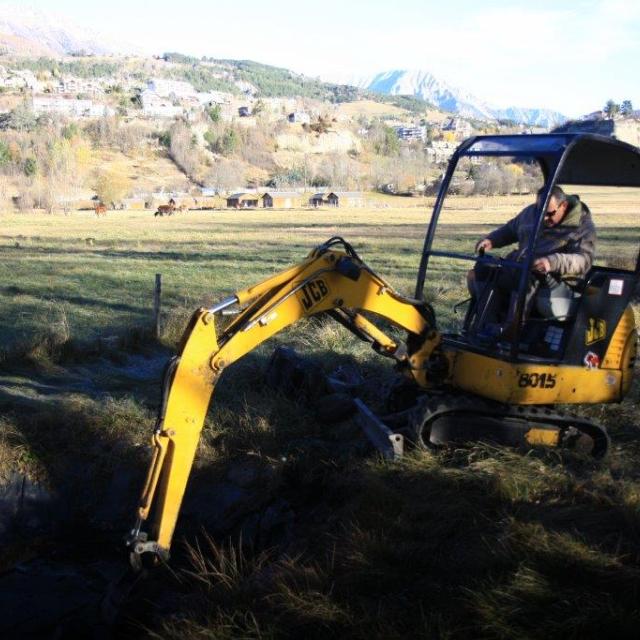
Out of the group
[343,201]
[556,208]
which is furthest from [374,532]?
[343,201]

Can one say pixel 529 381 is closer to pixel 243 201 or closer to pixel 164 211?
pixel 164 211

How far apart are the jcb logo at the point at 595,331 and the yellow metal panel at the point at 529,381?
27 centimetres

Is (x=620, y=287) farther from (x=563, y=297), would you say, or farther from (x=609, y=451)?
(x=609, y=451)

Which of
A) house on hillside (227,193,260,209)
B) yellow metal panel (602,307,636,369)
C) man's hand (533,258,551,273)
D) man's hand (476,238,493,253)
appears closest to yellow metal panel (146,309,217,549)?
man's hand (533,258,551,273)

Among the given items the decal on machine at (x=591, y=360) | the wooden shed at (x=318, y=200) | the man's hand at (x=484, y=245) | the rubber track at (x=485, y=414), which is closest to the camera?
the rubber track at (x=485, y=414)

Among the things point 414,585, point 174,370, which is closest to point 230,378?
point 174,370

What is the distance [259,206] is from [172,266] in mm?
88709

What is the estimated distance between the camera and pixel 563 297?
→ 24.0 feet

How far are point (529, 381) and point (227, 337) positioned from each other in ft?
8.75

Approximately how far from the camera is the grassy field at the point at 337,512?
509 centimetres

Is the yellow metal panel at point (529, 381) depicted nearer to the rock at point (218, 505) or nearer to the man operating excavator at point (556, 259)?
the man operating excavator at point (556, 259)

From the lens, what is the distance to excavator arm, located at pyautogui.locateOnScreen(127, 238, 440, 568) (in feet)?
19.2

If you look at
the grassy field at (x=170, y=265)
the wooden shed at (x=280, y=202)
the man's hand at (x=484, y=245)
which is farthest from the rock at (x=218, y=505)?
the wooden shed at (x=280, y=202)

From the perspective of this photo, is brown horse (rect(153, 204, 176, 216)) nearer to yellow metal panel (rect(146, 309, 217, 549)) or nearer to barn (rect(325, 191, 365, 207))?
barn (rect(325, 191, 365, 207))
